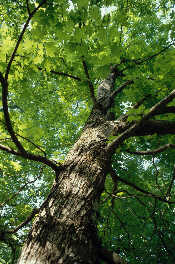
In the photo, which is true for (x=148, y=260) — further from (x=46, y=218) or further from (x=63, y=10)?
(x=63, y=10)

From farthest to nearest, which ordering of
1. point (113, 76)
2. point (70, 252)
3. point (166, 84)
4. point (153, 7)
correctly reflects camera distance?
1. point (153, 7)
2. point (113, 76)
3. point (166, 84)
4. point (70, 252)

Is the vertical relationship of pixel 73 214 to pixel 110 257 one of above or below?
above

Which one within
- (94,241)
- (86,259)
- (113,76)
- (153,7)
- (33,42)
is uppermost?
(153,7)

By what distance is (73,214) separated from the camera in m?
1.45

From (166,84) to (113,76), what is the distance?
2.10 m

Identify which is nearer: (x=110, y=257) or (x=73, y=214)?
(x=110, y=257)

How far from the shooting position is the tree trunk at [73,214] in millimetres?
1229

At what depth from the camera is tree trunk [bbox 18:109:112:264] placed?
1229mm

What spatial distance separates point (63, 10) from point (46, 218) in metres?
1.89

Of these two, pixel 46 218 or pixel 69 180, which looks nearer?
pixel 46 218

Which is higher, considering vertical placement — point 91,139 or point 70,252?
point 91,139

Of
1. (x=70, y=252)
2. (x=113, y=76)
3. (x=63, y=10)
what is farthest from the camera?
(x=113, y=76)

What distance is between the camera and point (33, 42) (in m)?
1.74

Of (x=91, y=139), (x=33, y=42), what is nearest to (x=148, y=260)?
(x=91, y=139)
